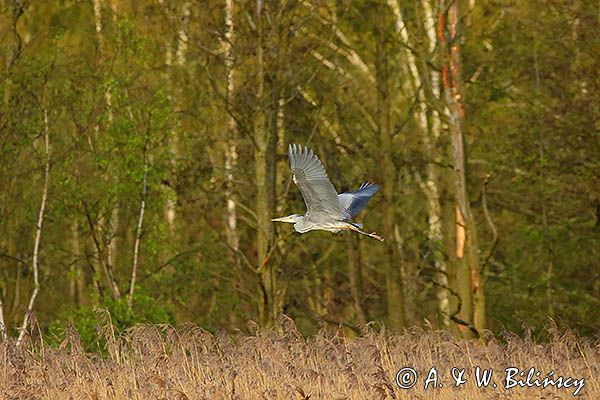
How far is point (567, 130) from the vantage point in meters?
21.3

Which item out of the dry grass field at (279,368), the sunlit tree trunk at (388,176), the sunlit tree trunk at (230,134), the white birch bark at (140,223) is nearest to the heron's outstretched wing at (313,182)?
the dry grass field at (279,368)

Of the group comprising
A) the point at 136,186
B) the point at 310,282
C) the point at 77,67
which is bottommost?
the point at 310,282

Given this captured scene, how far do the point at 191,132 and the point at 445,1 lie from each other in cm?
665

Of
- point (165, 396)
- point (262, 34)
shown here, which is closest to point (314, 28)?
point (262, 34)

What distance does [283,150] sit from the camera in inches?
930

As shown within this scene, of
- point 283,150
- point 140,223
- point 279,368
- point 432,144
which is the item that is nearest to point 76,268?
point 140,223

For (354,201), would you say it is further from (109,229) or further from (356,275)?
(356,275)

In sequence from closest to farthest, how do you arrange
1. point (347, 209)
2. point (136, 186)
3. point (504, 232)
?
point (347, 209) < point (136, 186) < point (504, 232)

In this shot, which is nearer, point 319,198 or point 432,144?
point 319,198

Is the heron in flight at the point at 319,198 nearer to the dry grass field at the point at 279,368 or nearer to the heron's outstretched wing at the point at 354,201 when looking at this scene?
the heron's outstretched wing at the point at 354,201

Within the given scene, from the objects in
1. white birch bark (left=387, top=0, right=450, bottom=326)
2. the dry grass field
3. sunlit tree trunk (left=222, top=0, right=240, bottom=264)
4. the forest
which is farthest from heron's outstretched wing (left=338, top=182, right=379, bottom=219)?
white birch bark (left=387, top=0, right=450, bottom=326)

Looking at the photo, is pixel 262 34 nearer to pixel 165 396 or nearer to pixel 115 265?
pixel 115 265

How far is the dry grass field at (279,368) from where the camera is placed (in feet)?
32.9

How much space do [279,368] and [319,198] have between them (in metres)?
2.52
